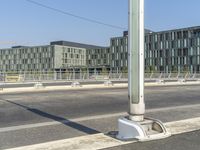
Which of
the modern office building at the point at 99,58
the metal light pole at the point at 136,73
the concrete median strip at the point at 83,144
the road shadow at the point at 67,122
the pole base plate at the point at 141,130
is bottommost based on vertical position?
the road shadow at the point at 67,122

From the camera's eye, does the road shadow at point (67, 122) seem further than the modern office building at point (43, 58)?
No

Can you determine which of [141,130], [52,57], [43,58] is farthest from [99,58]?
[141,130]

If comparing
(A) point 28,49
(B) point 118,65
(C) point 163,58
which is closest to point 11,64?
(A) point 28,49

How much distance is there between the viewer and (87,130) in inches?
354

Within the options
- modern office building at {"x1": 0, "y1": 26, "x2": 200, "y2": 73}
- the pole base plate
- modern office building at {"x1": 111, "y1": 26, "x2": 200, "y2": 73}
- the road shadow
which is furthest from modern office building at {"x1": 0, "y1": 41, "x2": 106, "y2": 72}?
the pole base plate

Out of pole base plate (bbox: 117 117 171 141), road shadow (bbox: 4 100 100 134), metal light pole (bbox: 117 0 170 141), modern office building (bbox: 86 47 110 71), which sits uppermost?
modern office building (bbox: 86 47 110 71)

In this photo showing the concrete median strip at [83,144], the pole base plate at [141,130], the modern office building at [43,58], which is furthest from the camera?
the modern office building at [43,58]

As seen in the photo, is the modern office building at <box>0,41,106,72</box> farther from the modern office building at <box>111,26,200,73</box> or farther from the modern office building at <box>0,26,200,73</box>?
the modern office building at <box>111,26,200,73</box>

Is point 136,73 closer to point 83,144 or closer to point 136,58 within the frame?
point 136,58

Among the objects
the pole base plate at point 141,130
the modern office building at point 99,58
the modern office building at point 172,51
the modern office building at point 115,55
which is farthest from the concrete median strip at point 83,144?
the modern office building at point 99,58

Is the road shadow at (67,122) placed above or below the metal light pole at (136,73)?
below

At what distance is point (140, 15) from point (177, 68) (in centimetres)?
10088

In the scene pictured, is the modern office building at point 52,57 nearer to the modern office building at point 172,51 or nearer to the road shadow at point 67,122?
the modern office building at point 172,51

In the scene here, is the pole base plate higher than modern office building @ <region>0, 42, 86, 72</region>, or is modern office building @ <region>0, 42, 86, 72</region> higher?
modern office building @ <region>0, 42, 86, 72</region>
